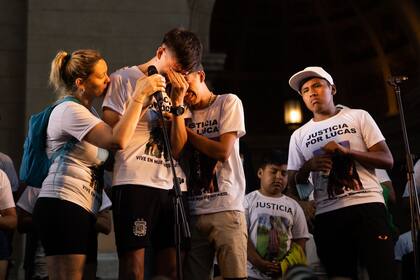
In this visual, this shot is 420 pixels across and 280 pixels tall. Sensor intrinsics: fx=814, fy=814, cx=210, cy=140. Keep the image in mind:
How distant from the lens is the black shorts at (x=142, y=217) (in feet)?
15.3

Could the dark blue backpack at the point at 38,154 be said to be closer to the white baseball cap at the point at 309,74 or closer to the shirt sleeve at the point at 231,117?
the shirt sleeve at the point at 231,117

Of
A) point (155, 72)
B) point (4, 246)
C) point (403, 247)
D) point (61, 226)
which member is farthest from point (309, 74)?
point (403, 247)

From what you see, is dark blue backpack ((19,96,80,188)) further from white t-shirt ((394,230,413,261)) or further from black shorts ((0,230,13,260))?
white t-shirt ((394,230,413,261))

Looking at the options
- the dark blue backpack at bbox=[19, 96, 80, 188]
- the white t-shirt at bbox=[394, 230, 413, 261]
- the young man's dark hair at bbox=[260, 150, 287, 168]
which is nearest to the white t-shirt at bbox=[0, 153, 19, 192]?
the young man's dark hair at bbox=[260, 150, 287, 168]

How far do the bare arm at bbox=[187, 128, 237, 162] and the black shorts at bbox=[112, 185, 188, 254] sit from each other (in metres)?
0.39

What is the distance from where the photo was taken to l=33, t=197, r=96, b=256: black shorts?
15.0 feet

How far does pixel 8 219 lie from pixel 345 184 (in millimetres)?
2486

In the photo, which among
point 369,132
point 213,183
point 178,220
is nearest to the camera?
point 178,220

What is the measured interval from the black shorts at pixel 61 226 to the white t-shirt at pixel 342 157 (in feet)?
5.99

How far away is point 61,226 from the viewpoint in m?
4.58

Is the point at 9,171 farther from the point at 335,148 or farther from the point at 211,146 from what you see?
the point at 335,148

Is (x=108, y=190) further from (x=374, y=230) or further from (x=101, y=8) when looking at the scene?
(x=101, y=8)

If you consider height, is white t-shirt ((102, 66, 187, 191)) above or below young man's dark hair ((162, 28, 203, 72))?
below

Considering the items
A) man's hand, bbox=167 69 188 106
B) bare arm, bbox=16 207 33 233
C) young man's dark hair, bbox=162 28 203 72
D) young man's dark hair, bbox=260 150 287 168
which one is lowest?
bare arm, bbox=16 207 33 233
